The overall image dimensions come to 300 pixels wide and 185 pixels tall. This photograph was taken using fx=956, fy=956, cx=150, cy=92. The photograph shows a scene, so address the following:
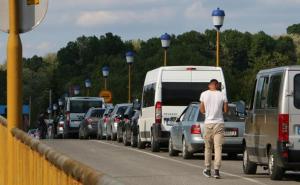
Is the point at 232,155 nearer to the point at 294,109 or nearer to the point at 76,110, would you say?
the point at 294,109

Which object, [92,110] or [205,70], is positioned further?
→ [92,110]

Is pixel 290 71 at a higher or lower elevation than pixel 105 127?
higher

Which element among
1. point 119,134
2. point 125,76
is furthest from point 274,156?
point 125,76

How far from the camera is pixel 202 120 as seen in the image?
24.4 metres

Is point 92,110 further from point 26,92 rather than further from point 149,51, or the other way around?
point 26,92

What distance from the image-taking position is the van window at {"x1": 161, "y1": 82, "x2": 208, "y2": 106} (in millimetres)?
28891

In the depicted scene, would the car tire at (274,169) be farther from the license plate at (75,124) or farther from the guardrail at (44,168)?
the license plate at (75,124)

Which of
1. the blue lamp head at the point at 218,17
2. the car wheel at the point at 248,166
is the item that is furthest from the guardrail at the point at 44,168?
the blue lamp head at the point at 218,17

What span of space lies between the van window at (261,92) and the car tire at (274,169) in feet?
4.12

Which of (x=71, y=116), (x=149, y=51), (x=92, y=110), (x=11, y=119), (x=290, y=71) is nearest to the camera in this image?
(x=11, y=119)

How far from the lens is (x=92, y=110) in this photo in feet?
157

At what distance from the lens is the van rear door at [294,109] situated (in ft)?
54.2

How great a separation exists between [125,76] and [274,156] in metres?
103

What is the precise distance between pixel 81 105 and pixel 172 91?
1062 inches
